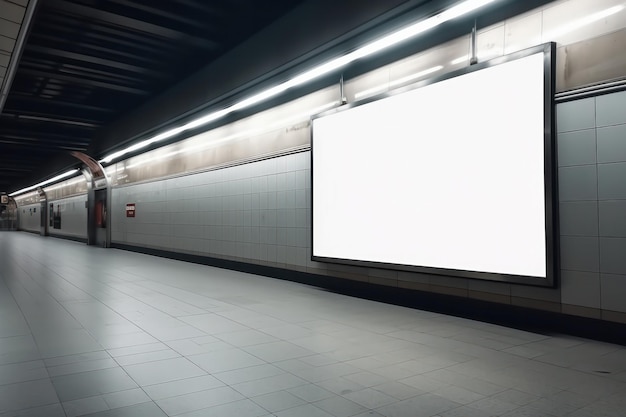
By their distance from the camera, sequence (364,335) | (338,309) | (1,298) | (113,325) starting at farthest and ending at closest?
(1,298) < (338,309) < (113,325) < (364,335)

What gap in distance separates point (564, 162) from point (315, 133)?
3.47m

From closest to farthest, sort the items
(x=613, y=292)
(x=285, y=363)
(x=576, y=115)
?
(x=285, y=363)
(x=613, y=292)
(x=576, y=115)

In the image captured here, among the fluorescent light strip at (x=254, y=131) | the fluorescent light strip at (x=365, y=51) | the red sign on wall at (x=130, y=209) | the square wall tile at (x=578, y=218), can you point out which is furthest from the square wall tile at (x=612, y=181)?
the red sign on wall at (x=130, y=209)

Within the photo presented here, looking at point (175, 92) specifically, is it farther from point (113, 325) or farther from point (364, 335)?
point (364, 335)

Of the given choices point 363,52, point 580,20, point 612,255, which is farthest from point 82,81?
point 612,255

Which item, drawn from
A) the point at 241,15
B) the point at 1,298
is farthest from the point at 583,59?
the point at 1,298

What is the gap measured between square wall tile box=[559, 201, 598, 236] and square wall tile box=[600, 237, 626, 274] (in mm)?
123

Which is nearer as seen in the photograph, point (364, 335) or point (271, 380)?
point (271, 380)

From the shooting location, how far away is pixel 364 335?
398 centimetres

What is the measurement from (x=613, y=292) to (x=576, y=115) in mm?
1596

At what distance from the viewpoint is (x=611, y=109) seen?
3.64 metres

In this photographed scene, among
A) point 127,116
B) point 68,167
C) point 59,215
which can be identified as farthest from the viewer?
point 59,215

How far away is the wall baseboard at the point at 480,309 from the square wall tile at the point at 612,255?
46cm

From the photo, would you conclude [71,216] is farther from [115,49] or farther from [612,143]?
[612,143]
